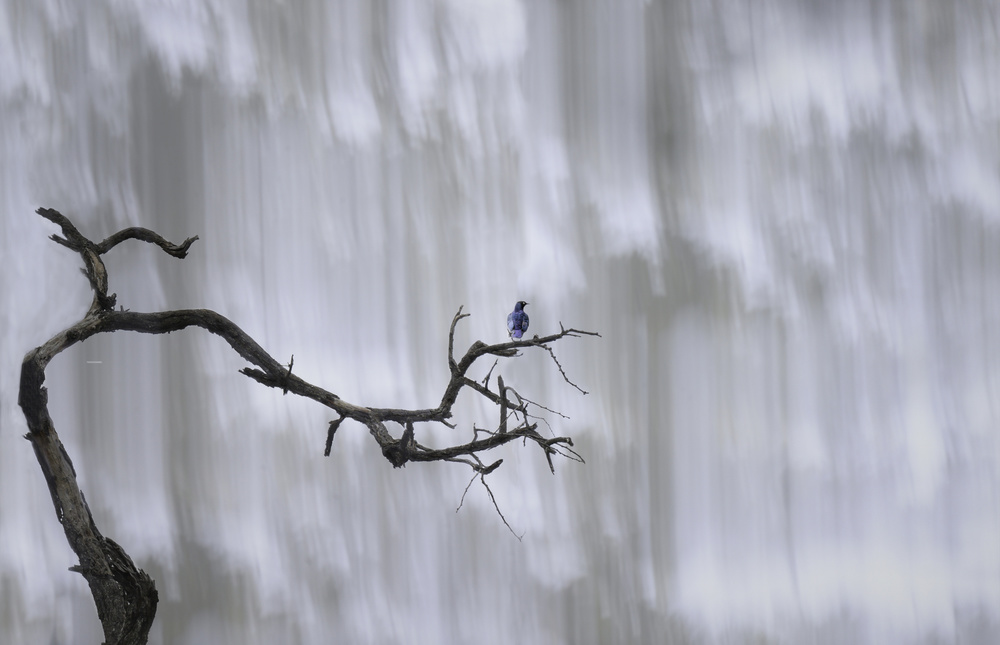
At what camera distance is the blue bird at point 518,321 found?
2311 millimetres

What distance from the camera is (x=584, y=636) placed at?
2490mm

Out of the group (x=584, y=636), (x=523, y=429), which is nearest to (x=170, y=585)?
(x=584, y=636)

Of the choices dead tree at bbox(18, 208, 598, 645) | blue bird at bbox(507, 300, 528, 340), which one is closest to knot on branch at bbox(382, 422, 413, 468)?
dead tree at bbox(18, 208, 598, 645)

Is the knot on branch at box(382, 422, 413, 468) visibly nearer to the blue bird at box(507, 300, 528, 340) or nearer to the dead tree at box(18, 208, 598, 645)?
the dead tree at box(18, 208, 598, 645)

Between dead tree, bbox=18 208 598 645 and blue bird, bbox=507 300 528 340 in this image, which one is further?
blue bird, bbox=507 300 528 340

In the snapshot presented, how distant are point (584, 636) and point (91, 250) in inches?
83.5

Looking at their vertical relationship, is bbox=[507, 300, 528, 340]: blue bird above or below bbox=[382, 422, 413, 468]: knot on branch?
above

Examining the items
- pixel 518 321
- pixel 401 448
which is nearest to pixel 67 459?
pixel 401 448

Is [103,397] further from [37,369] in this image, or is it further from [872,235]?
[872,235]

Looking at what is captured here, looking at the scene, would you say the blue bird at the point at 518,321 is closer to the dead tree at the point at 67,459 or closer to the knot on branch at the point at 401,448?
the dead tree at the point at 67,459

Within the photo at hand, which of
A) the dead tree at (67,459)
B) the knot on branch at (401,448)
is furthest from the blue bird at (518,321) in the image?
the knot on branch at (401,448)

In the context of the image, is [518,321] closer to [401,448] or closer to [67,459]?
[401,448]

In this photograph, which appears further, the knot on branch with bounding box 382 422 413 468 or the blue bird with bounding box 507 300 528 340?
the blue bird with bounding box 507 300 528 340

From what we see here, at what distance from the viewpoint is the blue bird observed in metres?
2.31
